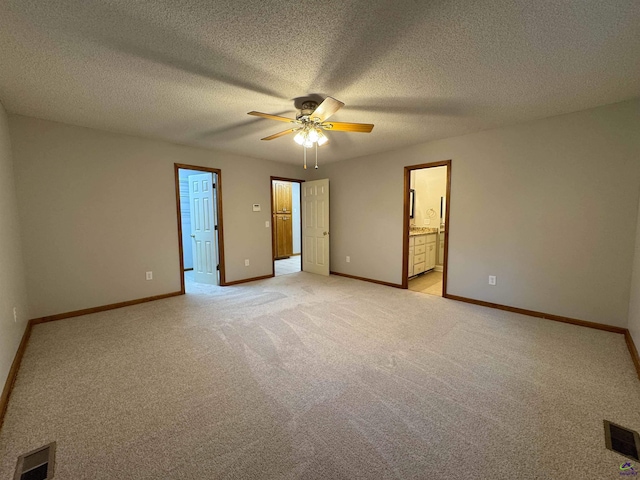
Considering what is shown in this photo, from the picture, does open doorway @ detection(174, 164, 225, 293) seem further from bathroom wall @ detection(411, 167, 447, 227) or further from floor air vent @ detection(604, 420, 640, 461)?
floor air vent @ detection(604, 420, 640, 461)

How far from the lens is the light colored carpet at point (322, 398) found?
4.32 feet

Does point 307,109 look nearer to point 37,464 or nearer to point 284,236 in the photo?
point 37,464

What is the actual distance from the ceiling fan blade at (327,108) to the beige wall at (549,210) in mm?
2288

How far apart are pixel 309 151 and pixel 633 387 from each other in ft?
14.5

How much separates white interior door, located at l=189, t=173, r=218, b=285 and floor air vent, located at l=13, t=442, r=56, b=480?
3.34 meters

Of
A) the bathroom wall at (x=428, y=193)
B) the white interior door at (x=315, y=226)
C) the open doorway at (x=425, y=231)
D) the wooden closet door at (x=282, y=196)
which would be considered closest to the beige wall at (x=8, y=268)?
the white interior door at (x=315, y=226)

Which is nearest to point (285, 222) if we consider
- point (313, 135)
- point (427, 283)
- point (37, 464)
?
point (427, 283)

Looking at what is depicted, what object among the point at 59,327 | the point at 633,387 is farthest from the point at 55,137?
the point at 633,387

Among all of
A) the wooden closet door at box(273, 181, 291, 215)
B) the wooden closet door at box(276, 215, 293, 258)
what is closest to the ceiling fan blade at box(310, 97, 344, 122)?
the wooden closet door at box(273, 181, 291, 215)

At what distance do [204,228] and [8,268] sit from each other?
258cm

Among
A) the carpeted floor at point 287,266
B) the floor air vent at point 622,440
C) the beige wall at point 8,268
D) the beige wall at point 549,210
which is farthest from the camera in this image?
the carpeted floor at point 287,266

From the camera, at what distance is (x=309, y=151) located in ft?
14.7

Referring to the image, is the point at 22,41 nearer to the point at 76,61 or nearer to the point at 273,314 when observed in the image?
the point at 76,61

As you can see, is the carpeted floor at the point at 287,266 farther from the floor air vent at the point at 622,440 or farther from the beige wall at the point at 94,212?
the floor air vent at the point at 622,440
